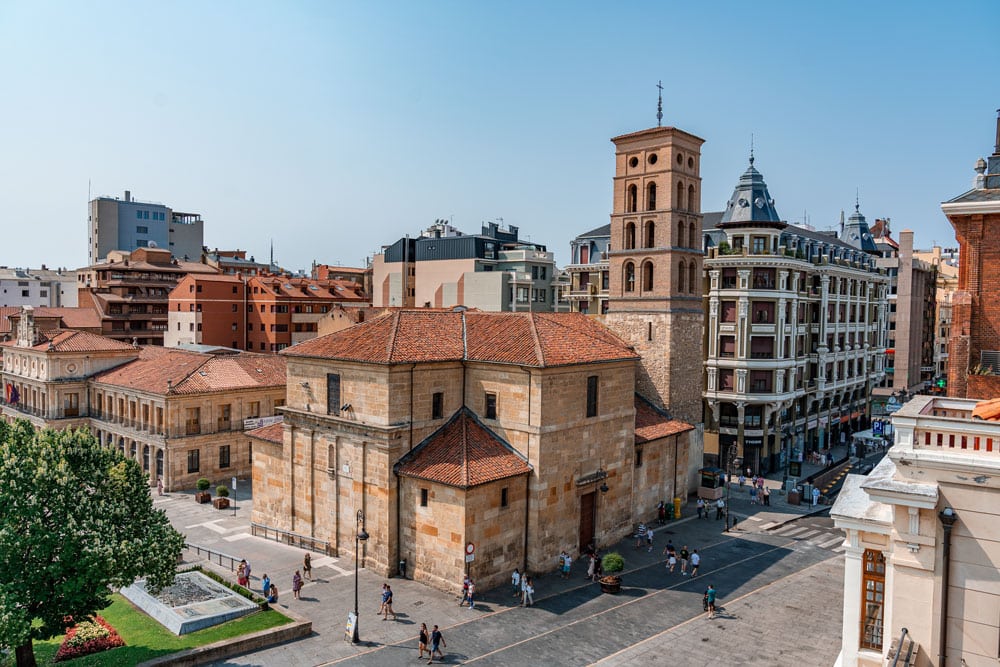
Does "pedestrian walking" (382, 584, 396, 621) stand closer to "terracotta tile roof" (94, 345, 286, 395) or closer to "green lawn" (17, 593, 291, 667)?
"green lawn" (17, 593, 291, 667)

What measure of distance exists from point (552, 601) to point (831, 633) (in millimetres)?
11695

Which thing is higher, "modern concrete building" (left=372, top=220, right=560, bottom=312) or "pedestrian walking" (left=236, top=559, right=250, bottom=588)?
"modern concrete building" (left=372, top=220, right=560, bottom=312)

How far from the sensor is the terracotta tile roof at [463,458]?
3312cm

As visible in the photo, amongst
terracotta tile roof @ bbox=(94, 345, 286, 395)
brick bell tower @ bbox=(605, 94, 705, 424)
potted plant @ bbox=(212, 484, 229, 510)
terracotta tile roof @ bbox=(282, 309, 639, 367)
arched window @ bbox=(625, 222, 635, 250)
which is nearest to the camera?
terracotta tile roof @ bbox=(282, 309, 639, 367)

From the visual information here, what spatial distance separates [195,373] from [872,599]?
48.5 meters

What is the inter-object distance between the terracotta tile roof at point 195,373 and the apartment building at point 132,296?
1108 inches

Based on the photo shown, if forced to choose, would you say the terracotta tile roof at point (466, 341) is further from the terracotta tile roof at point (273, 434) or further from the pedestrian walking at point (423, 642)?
the pedestrian walking at point (423, 642)

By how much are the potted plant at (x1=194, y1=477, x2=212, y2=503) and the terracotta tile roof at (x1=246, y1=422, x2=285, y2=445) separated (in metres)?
8.89

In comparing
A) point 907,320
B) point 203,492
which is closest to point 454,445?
point 203,492

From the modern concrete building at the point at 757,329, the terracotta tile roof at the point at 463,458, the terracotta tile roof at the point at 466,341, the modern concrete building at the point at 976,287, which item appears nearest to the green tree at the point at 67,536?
the terracotta tile roof at the point at 463,458

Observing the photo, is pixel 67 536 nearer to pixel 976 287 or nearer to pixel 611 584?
pixel 611 584

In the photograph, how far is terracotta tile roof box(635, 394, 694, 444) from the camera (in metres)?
43.8

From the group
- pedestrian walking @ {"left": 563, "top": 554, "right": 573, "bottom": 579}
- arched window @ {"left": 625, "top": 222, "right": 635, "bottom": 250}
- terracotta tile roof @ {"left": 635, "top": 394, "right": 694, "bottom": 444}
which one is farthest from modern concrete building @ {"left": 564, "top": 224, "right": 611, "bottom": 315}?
pedestrian walking @ {"left": 563, "top": 554, "right": 573, "bottom": 579}

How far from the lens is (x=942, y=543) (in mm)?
15555
